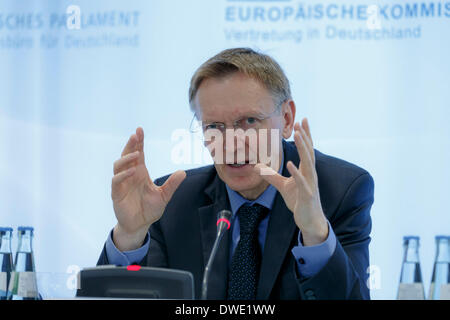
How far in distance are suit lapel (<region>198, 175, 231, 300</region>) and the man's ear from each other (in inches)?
13.8

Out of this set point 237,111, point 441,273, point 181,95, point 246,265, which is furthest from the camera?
point 181,95

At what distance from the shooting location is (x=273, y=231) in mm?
2055

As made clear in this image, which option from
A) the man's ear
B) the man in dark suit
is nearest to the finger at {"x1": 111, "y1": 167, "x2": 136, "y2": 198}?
the man in dark suit

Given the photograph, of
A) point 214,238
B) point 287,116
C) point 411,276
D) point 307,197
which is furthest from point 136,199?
point 411,276

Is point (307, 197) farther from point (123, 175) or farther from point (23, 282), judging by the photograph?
point (23, 282)

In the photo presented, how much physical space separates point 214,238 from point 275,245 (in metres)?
0.27

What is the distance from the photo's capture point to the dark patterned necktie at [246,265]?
6.51 feet

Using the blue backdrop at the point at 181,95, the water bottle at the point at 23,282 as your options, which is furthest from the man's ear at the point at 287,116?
the blue backdrop at the point at 181,95

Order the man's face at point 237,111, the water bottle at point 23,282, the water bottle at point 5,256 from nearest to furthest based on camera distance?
the water bottle at point 23,282 → the water bottle at point 5,256 → the man's face at point 237,111

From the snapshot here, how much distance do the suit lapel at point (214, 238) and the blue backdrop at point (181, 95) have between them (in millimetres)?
1463

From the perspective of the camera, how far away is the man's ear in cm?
233

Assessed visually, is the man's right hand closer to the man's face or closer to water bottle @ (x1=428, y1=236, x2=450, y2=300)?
the man's face

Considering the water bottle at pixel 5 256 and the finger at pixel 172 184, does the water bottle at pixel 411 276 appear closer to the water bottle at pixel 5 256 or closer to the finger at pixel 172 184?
the finger at pixel 172 184
